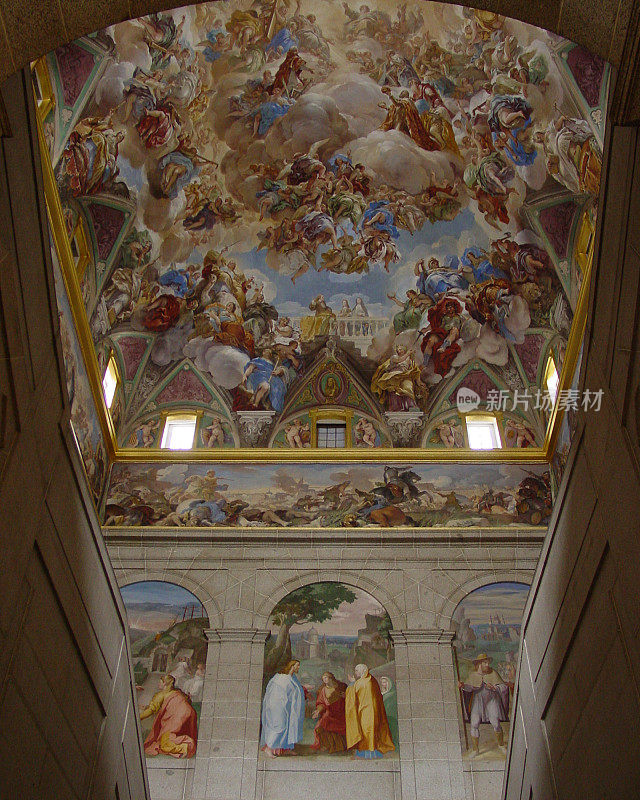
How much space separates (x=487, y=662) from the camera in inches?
501

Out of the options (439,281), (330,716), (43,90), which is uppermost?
(439,281)

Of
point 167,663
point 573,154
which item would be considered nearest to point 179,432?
point 167,663

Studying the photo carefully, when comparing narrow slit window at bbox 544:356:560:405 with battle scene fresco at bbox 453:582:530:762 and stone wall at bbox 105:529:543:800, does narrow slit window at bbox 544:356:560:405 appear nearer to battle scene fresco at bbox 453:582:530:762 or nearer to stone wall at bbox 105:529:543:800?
stone wall at bbox 105:529:543:800

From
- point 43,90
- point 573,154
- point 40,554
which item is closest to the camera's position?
point 40,554

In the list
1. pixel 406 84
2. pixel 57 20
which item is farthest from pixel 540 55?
pixel 57 20

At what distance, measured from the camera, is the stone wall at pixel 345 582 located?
444 inches

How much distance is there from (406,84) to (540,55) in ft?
8.78

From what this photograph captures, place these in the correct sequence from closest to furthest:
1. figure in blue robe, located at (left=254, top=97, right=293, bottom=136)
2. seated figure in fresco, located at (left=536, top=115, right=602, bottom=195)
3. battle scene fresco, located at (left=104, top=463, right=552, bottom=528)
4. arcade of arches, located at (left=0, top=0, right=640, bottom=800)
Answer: arcade of arches, located at (left=0, top=0, right=640, bottom=800) → seated figure in fresco, located at (left=536, top=115, right=602, bottom=195) → battle scene fresco, located at (left=104, top=463, right=552, bottom=528) → figure in blue robe, located at (left=254, top=97, right=293, bottom=136)

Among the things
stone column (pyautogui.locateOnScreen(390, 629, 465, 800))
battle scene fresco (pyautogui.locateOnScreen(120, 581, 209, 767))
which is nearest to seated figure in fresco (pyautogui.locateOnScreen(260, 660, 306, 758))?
battle scene fresco (pyautogui.locateOnScreen(120, 581, 209, 767))

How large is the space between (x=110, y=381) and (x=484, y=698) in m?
9.03

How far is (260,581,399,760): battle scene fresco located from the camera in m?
11.8

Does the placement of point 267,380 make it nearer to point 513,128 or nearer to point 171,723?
point 513,128

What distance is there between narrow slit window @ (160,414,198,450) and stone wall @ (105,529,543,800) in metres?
2.46

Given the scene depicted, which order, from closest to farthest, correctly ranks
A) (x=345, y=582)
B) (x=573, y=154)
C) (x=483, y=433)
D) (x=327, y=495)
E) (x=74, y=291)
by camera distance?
1. (x=74, y=291)
2. (x=573, y=154)
3. (x=345, y=582)
4. (x=327, y=495)
5. (x=483, y=433)
